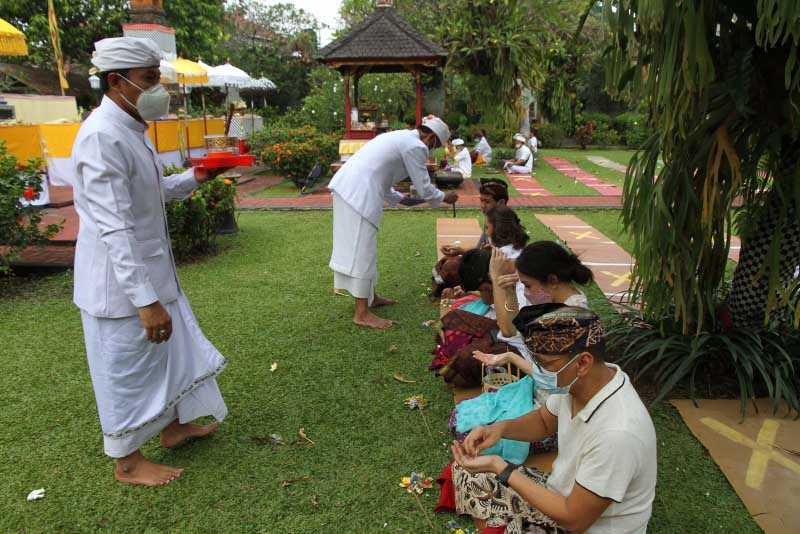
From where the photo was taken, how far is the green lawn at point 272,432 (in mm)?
2559

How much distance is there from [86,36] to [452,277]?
20163 mm

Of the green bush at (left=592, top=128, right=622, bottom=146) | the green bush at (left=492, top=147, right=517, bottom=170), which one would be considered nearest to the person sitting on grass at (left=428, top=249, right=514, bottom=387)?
the green bush at (left=492, top=147, right=517, bottom=170)

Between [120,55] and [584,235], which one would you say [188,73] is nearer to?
[584,235]

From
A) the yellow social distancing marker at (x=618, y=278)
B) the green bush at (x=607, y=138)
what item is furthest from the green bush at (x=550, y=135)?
the yellow social distancing marker at (x=618, y=278)

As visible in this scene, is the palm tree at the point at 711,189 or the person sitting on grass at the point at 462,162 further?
the person sitting on grass at the point at 462,162

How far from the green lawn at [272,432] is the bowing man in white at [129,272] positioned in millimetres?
268

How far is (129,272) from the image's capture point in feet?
7.76

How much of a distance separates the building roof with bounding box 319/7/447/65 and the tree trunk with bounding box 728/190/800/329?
863cm

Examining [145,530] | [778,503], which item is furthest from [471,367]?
[145,530]

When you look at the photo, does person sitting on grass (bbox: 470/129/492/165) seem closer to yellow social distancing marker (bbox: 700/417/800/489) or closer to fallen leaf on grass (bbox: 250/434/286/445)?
yellow social distancing marker (bbox: 700/417/800/489)

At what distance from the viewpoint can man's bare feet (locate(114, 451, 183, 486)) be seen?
2754mm

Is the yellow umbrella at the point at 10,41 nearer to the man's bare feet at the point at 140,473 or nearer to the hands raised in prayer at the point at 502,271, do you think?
the man's bare feet at the point at 140,473

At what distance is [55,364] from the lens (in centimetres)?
404

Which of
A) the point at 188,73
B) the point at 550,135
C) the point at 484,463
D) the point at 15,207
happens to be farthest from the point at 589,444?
the point at 550,135
